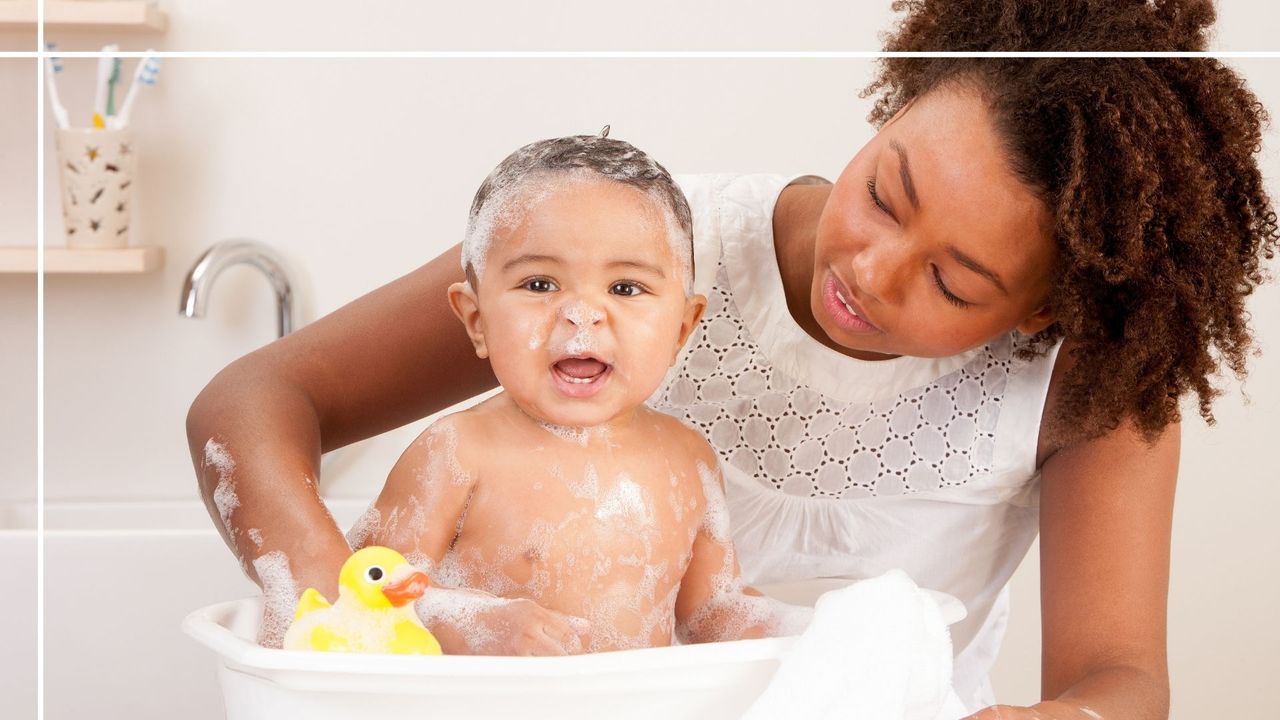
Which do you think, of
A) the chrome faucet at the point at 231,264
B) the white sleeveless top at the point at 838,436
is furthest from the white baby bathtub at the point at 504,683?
the chrome faucet at the point at 231,264

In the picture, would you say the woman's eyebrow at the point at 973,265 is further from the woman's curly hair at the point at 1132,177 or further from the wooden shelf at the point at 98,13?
the wooden shelf at the point at 98,13

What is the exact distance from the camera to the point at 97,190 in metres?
1.27

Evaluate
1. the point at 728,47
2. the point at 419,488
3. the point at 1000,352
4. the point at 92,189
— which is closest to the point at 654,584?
the point at 419,488

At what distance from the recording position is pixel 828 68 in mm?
1311

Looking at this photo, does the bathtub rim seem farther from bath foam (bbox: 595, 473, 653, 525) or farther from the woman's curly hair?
the woman's curly hair

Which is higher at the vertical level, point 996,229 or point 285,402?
point 996,229

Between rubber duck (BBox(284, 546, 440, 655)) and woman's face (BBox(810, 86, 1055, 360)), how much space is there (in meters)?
0.34

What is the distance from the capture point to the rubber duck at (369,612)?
50 centimetres

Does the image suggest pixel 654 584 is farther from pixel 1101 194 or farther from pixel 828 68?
pixel 828 68

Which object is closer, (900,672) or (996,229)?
(900,672)

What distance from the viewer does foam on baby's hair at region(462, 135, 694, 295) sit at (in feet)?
2.05

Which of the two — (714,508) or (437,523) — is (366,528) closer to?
(437,523)

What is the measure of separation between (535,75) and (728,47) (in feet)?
0.74

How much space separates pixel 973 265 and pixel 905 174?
0.07 metres
